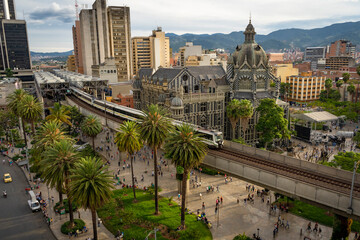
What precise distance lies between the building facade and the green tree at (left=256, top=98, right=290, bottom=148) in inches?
675

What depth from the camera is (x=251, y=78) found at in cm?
8412

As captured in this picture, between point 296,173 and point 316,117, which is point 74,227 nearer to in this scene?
point 296,173

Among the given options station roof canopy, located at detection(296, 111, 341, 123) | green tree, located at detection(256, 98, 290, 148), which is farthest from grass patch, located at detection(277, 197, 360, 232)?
station roof canopy, located at detection(296, 111, 341, 123)

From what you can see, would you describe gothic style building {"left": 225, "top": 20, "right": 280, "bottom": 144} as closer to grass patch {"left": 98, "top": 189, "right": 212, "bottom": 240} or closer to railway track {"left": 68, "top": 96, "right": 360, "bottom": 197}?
railway track {"left": 68, "top": 96, "right": 360, "bottom": 197}

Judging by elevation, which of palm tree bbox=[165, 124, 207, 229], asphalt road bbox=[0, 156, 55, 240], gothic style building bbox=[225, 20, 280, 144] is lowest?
asphalt road bbox=[0, 156, 55, 240]

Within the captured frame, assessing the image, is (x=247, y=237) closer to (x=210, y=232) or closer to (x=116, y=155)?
(x=210, y=232)

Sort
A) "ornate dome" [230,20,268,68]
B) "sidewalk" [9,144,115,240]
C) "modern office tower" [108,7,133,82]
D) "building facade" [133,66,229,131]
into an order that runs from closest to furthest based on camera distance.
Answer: "sidewalk" [9,144,115,240], "building facade" [133,66,229,131], "ornate dome" [230,20,268,68], "modern office tower" [108,7,133,82]

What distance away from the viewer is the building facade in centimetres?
8212

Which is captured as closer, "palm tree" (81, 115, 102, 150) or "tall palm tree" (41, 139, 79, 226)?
"tall palm tree" (41, 139, 79, 226)

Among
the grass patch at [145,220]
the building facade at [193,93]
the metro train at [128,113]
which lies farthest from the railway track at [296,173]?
the building facade at [193,93]

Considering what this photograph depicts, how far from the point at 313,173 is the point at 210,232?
1833 centimetres

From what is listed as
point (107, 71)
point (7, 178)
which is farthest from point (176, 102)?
point (107, 71)

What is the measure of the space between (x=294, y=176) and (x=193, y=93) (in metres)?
49.7

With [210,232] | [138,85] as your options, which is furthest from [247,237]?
[138,85]
